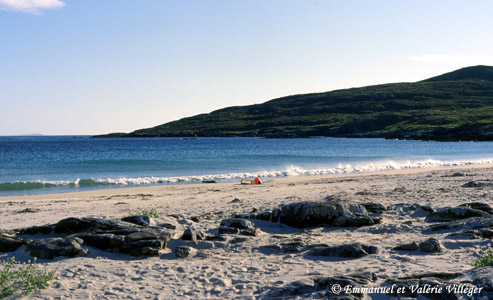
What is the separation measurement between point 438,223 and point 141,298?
9.13 metres

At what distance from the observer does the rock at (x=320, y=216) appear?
12859mm

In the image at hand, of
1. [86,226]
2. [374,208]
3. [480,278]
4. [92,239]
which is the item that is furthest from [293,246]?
[374,208]

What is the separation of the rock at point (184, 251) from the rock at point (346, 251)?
2613 mm

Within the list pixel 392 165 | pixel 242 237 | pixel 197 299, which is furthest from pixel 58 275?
pixel 392 165

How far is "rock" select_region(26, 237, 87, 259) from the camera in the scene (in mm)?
9359

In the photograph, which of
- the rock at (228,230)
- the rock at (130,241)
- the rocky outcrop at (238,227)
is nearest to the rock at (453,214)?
the rocky outcrop at (238,227)

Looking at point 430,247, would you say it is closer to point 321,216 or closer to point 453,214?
point 321,216

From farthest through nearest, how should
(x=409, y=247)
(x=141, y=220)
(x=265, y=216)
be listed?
(x=265, y=216) → (x=141, y=220) → (x=409, y=247)

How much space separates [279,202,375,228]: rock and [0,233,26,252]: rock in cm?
694

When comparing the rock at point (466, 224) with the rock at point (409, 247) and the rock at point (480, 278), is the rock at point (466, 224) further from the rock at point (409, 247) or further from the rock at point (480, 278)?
the rock at point (480, 278)

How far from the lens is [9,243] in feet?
32.4

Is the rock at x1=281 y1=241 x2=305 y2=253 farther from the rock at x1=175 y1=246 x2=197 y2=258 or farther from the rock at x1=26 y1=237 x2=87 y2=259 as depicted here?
the rock at x1=26 y1=237 x2=87 y2=259

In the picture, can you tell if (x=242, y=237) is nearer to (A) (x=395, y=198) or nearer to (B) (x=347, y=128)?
(A) (x=395, y=198)

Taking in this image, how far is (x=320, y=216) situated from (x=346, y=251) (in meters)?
3.61
